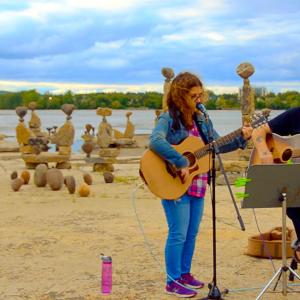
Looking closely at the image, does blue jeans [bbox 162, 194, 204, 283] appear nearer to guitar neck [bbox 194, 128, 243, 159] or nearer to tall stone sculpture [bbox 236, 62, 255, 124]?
guitar neck [bbox 194, 128, 243, 159]

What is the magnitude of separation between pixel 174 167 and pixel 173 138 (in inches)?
10.2

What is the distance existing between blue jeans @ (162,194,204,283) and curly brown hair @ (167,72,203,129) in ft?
1.95

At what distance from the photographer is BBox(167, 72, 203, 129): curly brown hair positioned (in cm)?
569

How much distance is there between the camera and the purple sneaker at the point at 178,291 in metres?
5.84

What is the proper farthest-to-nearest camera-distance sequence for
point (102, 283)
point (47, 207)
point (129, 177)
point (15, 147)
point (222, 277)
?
point (15, 147) < point (129, 177) < point (47, 207) < point (222, 277) < point (102, 283)

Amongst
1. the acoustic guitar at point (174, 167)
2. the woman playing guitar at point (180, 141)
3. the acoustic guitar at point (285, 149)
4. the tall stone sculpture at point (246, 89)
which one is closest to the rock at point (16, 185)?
the tall stone sculpture at point (246, 89)

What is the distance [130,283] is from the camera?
6.34 metres

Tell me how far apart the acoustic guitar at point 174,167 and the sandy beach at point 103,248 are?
896 mm

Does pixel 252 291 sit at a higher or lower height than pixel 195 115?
lower

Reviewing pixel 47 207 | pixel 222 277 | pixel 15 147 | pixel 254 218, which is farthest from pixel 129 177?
pixel 15 147

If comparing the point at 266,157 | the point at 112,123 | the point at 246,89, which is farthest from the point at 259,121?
the point at 112,123

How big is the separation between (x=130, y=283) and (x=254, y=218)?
3.53m

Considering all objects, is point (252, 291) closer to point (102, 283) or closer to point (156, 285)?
point (156, 285)

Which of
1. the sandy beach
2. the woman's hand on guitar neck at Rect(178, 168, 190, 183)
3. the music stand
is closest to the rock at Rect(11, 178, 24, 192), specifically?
the sandy beach
